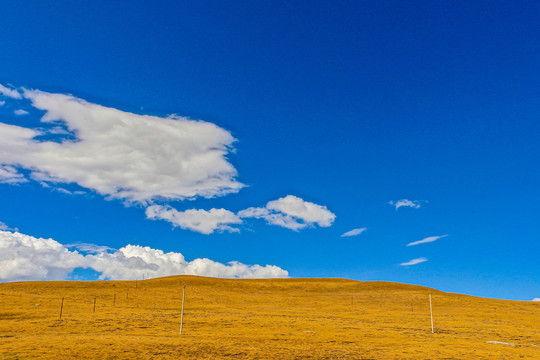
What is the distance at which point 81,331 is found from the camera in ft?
163

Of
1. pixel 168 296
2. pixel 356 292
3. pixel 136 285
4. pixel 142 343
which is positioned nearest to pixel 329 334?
pixel 142 343

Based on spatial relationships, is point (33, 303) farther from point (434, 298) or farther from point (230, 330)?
point (434, 298)

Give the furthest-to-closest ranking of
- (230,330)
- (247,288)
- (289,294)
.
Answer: (247,288)
(289,294)
(230,330)

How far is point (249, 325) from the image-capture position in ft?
192

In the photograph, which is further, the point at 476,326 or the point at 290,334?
the point at 476,326

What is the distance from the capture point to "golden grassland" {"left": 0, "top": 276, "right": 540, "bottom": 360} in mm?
35844

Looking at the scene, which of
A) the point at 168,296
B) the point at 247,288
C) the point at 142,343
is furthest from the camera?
the point at 247,288

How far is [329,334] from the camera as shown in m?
50.6

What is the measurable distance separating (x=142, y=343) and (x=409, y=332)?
36.2m

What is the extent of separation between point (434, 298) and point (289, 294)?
3938cm

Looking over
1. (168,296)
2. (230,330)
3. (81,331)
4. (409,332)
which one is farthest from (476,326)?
(168,296)

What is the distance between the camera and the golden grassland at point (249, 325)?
118ft

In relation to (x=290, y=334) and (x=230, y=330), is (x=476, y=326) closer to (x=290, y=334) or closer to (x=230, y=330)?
(x=290, y=334)

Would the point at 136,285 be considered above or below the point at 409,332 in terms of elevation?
above
